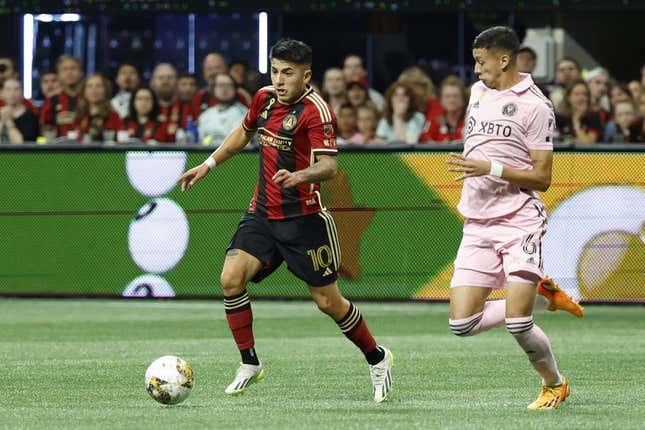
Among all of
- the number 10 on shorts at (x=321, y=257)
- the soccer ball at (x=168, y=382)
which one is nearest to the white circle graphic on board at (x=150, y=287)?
the number 10 on shorts at (x=321, y=257)

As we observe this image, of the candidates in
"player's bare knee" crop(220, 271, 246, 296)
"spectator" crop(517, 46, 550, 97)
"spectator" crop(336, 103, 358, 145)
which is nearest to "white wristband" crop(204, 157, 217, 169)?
"player's bare knee" crop(220, 271, 246, 296)

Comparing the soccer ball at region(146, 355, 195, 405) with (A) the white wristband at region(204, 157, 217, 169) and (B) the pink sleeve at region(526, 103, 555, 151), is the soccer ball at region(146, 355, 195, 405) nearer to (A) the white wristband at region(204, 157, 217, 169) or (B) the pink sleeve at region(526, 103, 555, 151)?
(A) the white wristband at region(204, 157, 217, 169)

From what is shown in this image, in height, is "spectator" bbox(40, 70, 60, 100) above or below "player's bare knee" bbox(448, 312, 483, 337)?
above

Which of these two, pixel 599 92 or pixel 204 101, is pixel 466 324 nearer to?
pixel 599 92

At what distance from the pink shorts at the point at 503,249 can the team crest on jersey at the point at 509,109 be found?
51 cm

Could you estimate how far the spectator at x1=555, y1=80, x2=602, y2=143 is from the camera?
55.1 ft

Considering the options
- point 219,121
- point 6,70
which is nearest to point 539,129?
point 219,121

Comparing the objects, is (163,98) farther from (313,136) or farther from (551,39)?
(313,136)

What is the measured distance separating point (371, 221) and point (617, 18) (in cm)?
564

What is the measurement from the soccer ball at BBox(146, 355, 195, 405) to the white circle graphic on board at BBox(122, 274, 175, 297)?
778 cm

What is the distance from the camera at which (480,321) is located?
28.7 ft

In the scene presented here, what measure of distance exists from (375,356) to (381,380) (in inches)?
7.6

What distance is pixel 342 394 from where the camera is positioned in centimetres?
932

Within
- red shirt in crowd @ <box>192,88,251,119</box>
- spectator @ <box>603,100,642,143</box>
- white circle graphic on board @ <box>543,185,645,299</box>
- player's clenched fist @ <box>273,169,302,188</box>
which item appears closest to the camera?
player's clenched fist @ <box>273,169,302,188</box>
